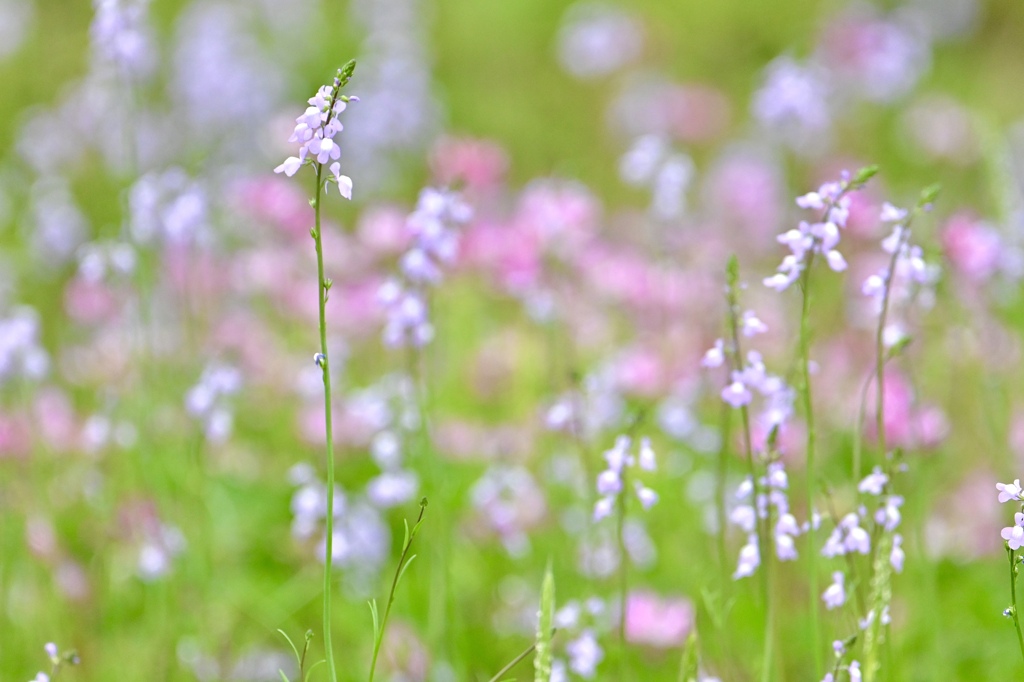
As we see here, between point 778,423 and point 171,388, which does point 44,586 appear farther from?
point 778,423

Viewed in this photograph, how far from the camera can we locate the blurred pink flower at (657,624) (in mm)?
3049

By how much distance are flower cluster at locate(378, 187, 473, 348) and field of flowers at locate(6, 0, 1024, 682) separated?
0.01 meters

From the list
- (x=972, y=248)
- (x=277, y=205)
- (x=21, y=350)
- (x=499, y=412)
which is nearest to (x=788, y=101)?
(x=972, y=248)

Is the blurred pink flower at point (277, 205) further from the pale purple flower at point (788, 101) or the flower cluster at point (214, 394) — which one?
the pale purple flower at point (788, 101)

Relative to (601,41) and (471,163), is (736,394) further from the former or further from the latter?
(601,41)

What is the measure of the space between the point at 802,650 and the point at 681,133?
4.81 m

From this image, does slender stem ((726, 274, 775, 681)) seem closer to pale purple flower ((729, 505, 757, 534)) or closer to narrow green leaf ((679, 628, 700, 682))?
pale purple flower ((729, 505, 757, 534))

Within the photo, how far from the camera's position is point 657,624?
121 inches

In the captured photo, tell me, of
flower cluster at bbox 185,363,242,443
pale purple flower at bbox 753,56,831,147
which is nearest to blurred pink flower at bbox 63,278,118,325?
flower cluster at bbox 185,363,242,443

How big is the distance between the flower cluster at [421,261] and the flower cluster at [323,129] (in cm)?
79

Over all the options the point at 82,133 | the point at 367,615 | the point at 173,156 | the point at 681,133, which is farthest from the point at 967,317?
the point at 82,133

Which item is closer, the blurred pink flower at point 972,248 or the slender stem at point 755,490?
the slender stem at point 755,490

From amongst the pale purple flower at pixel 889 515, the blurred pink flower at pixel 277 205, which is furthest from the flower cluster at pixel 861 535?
the blurred pink flower at pixel 277 205

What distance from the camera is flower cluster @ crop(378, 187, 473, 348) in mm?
2432
